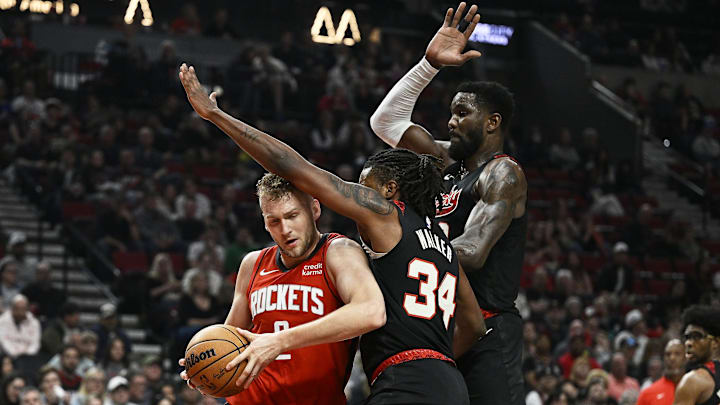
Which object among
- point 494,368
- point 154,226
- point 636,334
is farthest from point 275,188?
point 636,334

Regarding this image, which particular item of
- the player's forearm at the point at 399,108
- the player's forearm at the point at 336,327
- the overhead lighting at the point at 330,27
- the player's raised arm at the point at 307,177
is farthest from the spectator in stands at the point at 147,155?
the player's forearm at the point at 336,327

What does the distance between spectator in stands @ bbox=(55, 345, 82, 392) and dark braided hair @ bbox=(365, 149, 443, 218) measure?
6.97 meters

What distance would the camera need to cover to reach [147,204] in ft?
45.4

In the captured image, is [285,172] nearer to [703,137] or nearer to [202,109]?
[202,109]

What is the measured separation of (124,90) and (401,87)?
12.1 m

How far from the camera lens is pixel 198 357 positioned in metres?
4.26

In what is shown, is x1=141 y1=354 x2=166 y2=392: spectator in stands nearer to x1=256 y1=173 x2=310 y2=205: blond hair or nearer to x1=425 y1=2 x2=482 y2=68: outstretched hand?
x1=425 y1=2 x2=482 y2=68: outstretched hand

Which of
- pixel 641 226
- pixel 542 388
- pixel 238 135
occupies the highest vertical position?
pixel 238 135

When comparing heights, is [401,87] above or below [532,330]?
above

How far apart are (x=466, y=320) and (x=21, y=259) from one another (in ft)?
29.4

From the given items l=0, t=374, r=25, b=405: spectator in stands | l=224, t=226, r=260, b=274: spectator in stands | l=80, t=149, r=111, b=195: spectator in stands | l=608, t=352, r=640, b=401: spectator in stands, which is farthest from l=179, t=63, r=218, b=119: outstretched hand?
l=80, t=149, r=111, b=195: spectator in stands

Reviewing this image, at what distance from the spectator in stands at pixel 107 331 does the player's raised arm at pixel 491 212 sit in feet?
23.7

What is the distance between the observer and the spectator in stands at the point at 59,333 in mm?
11266

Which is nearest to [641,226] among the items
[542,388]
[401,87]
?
[542,388]
